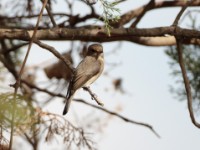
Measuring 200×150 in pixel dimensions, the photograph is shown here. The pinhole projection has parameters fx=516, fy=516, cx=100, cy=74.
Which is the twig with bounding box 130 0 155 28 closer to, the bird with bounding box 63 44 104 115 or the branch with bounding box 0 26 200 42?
the bird with bounding box 63 44 104 115

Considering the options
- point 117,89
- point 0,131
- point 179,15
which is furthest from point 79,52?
point 0,131

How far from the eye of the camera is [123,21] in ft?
19.1

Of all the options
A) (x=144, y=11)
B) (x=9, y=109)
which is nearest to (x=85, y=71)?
(x=144, y=11)

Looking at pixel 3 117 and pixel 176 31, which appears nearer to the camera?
pixel 3 117

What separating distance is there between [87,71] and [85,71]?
0.05m

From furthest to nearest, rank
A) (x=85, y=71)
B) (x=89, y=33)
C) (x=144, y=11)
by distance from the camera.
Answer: (x=144, y=11) → (x=85, y=71) → (x=89, y=33)

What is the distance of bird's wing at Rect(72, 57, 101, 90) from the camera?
4531 millimetres

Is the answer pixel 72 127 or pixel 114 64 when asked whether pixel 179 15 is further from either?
pixel 114 64

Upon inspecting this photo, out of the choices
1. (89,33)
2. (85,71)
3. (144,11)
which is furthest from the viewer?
(144,11)

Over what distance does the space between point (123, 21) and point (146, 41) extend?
45 centimetres

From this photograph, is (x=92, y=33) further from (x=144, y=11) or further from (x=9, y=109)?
(x=9, y=109)

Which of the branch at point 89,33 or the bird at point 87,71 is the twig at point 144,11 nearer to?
the bird at point 87,71

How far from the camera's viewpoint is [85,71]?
4746mm

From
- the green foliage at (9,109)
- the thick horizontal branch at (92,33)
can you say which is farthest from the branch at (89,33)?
the green foliage at (9,109)
